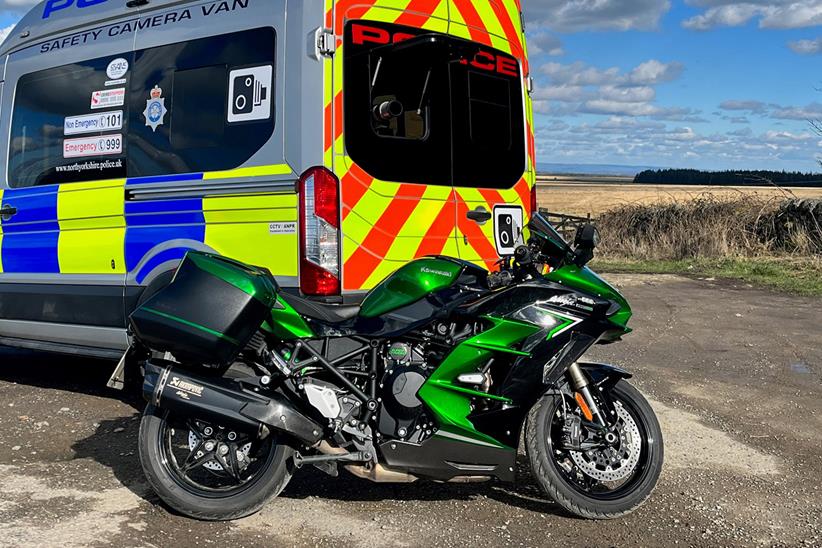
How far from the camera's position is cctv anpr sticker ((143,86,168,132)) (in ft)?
17.4

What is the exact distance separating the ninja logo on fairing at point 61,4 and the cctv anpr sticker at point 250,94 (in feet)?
5.38

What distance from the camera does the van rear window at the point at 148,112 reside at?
189 inches

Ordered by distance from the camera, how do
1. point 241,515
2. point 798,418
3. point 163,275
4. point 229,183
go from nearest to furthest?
point 241,515
point 229,183
point 163,275
point 798,418

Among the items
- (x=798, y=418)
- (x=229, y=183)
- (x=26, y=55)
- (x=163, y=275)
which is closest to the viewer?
(x=229, y=183)

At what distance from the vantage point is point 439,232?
5.08 meters

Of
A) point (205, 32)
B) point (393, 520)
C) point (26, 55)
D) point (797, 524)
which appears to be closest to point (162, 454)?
point (393, 520)

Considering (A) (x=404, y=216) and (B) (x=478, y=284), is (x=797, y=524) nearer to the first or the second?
(B) (x=478, y=284)

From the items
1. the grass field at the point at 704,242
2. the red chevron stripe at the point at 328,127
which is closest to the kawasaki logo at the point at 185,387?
the red chevron stripe at the point at 328,127

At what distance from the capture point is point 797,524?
3893 millimetres

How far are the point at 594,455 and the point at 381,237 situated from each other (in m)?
1.67

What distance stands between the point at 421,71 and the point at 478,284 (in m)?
1.63

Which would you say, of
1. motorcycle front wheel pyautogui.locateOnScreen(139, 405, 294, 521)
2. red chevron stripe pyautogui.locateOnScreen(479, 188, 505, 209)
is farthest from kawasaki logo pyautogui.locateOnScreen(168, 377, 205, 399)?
red chevron stripe pyautogui.locateOnScreen(479, 188, 505, 209)

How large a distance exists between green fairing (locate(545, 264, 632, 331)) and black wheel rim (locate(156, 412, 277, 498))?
149 cm

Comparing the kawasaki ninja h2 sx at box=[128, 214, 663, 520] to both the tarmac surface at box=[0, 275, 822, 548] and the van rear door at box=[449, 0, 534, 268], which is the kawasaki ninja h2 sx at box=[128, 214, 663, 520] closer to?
the tarmac surface at box=[0, 275, 822, 548]
